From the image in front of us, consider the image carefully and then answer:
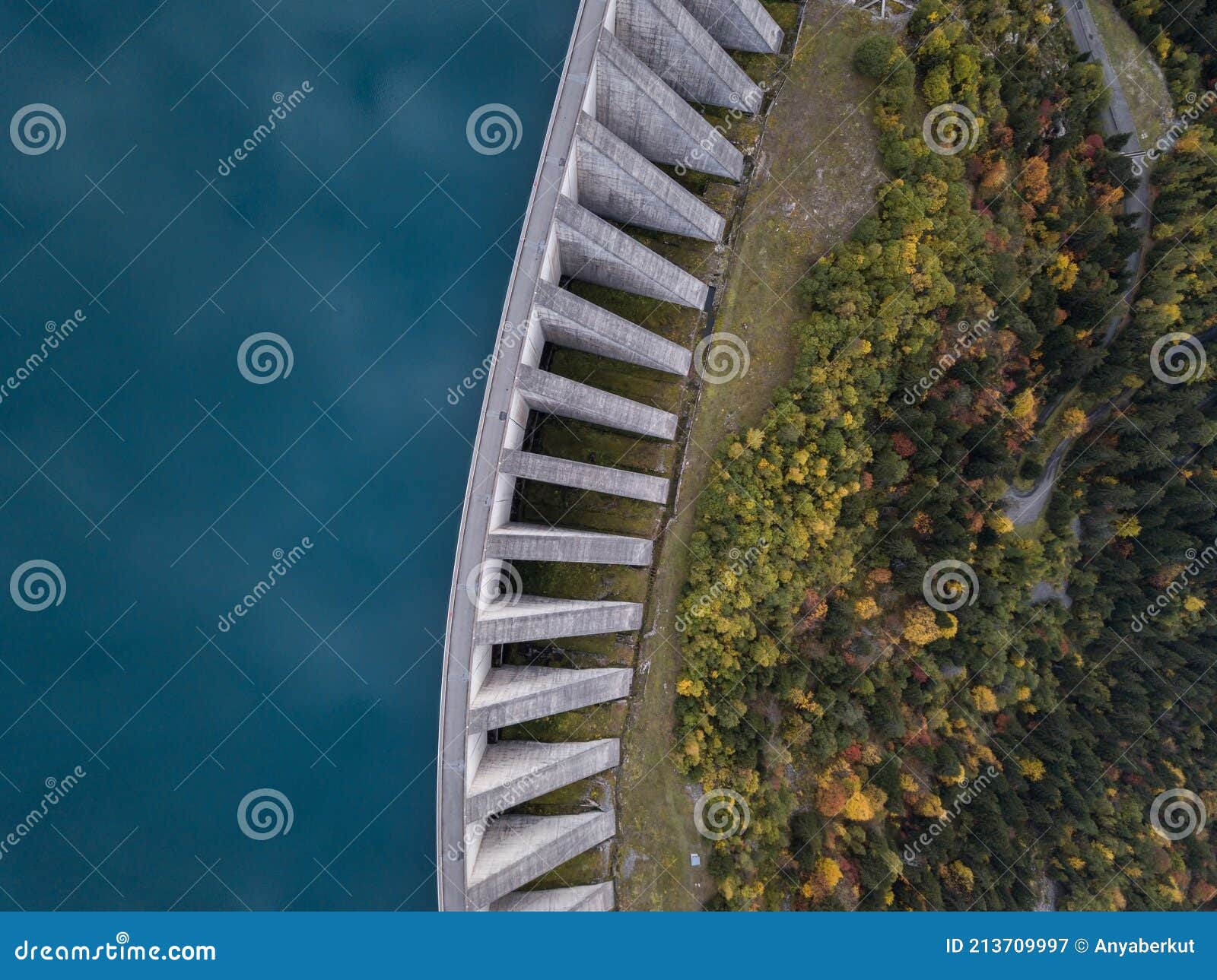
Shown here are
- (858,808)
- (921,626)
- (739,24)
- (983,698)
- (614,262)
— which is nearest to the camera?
(614,262)

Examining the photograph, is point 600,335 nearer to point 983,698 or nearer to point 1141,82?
point 983,698

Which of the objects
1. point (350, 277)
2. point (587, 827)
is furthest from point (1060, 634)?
point (350, 277)

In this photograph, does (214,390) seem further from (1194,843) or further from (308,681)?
(1194,843)

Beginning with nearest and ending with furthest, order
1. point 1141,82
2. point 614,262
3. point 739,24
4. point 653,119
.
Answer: point 614,262 < point 653,119 < point 739,24 < point 1141,82

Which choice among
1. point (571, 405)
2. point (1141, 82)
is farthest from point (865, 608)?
point (1141, 82)

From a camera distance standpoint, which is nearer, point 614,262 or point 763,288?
point 614,262

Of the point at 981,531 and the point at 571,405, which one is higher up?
the point at 981,531
